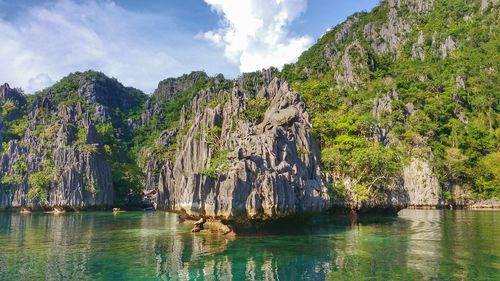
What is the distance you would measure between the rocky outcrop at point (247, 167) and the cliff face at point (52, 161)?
3878 centimetres

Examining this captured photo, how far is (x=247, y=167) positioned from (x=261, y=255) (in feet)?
27.7

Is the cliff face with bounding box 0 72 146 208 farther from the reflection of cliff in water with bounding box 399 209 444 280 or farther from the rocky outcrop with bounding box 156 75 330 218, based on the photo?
the reflection of cliff in water with bounding box 399 209 444 280

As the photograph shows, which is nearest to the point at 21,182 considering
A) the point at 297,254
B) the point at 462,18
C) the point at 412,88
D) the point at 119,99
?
the point at 297,254

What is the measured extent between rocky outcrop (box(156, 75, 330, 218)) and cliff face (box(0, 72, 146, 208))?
127 ft

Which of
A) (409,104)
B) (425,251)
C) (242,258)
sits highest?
(409,104)

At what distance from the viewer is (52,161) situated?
3401 inches

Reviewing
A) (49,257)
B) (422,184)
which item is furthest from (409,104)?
(49,257)

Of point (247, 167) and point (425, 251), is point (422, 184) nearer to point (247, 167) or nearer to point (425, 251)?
point (247, 167)

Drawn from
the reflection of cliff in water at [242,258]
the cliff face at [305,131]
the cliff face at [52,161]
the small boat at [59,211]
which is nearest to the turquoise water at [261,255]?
the reflection of cliff in water at [242,258]

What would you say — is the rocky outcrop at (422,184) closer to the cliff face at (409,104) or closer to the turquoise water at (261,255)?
the cliff face at (409,104)

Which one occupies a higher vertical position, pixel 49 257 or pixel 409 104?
pixel 409 104

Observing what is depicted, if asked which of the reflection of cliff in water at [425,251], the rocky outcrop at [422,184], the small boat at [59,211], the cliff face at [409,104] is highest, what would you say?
the cliff face at [409,104]

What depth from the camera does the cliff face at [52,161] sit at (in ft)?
264

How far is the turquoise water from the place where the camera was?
19.9 meters
